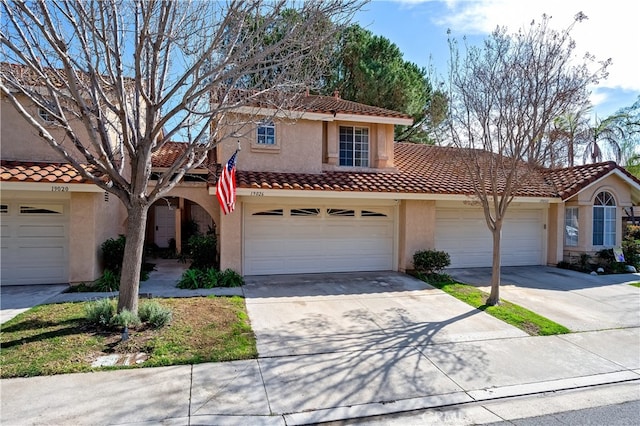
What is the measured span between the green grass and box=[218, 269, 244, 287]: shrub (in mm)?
5647

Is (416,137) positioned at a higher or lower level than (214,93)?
higher

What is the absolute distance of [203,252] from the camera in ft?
38.7

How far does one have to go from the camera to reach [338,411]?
445 centimetres

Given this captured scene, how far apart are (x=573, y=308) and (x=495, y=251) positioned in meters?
2.31

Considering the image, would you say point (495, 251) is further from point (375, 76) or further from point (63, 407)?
point (375, 76)

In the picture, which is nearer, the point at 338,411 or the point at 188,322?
the point at 338,411

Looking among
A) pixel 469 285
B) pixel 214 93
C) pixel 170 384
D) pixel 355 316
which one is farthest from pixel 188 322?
pixel 469 285

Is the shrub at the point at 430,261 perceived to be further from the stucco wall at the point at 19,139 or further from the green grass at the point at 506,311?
the stucco wall at the point at 19,139

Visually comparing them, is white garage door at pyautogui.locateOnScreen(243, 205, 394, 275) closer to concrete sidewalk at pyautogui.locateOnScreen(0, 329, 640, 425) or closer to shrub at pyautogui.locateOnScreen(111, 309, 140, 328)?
shrub at pyautogui.locateOnScreen(111, 309, 140, 328)

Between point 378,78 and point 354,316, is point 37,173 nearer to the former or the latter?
point 354,316

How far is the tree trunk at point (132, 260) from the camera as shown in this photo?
6.68 meters

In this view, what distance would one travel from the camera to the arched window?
14328 mm

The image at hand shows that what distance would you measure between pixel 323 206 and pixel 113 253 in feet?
21.2

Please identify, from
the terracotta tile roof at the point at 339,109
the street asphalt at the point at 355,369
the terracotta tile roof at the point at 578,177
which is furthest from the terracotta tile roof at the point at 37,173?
the terracotta tile roof at the point at 578,177
